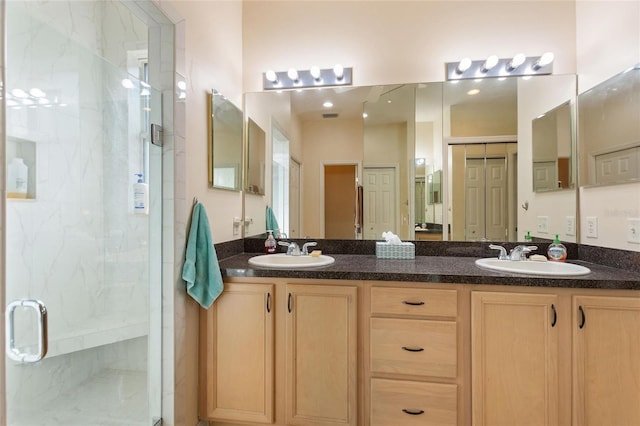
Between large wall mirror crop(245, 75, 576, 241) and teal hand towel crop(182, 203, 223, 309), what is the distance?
2.54ft

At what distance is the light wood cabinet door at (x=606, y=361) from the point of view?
1.33 metres

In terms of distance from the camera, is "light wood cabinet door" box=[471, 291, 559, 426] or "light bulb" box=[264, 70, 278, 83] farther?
"light bulb" box=[264, 70, 278, 83]

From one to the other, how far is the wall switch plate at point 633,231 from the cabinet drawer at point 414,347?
0.96 meters

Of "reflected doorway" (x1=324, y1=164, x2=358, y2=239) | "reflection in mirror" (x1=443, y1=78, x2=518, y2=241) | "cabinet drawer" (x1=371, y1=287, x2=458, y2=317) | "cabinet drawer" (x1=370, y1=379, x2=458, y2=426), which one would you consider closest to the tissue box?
"reflected doorway" (x1=324, y1=164, x2=358, y2=239)

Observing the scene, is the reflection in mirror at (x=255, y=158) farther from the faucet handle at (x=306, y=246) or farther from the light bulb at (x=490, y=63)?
the light bulb at (x=490, y=63)

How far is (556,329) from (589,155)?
1.07 meters

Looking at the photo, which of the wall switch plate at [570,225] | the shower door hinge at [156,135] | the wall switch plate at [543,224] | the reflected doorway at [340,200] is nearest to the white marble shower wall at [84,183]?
the shower door hinge at [156,135]

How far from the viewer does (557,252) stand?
1.80 meters

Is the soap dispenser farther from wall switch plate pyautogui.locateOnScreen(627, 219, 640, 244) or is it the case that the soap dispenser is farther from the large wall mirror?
wall switch plate pyautogui.locateOnScreen(627, 219, 640, 244)

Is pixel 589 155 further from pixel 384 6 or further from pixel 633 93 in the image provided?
pixel 384 6

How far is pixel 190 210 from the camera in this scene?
5.04ft

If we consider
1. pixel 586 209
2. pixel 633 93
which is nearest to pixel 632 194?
pixel 586 209

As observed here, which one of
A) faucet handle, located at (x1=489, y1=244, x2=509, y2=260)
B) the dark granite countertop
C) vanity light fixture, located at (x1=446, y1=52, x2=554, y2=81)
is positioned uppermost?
vanity light fixture, located at (x1=446, y1=52, x2=554, y2=81)

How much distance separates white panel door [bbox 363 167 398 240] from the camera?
2.07m
